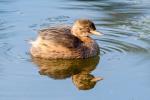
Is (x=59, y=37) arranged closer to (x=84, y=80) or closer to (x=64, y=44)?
(x=64, y=44)

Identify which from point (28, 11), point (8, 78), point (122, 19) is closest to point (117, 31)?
point (122, 19)

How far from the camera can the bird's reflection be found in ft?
30.5

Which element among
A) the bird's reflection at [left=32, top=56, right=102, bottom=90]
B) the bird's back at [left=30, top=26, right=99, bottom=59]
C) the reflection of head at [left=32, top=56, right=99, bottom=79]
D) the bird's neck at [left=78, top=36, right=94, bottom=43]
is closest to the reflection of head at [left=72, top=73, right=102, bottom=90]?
the bird's reflection at [left=32, top=56, right=102, bottom=90]

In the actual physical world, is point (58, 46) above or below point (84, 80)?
above

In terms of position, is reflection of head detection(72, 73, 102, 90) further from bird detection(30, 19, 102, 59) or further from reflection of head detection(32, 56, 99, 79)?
bird detection(30, 19, 102, 59)

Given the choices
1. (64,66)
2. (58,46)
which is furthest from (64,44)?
(64,66)

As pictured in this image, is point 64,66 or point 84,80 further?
point 64,66

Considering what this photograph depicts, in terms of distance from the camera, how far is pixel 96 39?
11.5m

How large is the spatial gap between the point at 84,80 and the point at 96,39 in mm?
2161

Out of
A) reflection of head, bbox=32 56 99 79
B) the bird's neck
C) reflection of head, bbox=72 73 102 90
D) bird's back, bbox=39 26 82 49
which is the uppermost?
bird's back, bbox=39 26 82 49

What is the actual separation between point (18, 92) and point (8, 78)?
65 cm

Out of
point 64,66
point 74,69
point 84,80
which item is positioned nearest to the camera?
point 84,80

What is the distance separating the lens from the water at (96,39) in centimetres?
887

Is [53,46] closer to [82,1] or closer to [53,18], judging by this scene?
[53,18]
